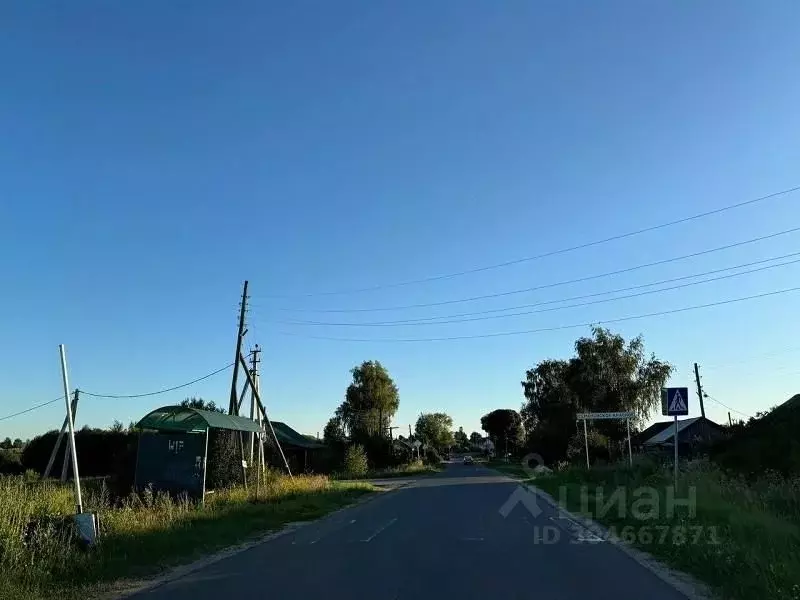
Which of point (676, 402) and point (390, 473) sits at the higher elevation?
point (676, 402)

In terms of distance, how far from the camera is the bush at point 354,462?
58062mm

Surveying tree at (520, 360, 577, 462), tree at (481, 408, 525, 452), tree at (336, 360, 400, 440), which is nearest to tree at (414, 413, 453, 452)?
tree at (481, 408, 525, 452)

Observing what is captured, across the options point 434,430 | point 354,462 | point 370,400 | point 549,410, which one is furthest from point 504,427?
point 354,462

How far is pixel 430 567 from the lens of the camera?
37.0ft

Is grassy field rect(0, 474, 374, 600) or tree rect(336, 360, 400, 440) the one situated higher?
tree rect(336, 360, 400, 440)

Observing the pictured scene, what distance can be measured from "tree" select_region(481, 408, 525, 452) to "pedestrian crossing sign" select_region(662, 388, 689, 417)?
10341 cm

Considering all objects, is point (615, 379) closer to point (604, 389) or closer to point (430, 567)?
point (604, 389)

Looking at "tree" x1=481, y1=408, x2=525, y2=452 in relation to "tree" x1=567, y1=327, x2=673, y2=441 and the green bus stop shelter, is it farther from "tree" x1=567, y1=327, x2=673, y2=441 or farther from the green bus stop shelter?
the green bus stop shelter

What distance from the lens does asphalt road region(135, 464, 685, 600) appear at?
927 centimetres

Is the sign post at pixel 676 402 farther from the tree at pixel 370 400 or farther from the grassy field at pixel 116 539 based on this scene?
the tree at pixel 370 400

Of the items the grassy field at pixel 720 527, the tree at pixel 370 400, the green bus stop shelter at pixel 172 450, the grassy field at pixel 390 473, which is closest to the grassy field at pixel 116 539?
the green bus stop shelter at pixel 172 450

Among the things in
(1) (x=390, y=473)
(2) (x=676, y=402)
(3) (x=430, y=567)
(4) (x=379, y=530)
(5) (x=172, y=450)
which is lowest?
(1) (x=390, y=473)

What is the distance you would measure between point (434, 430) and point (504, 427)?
20.8m

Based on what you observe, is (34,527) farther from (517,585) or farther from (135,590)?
(517,585)
